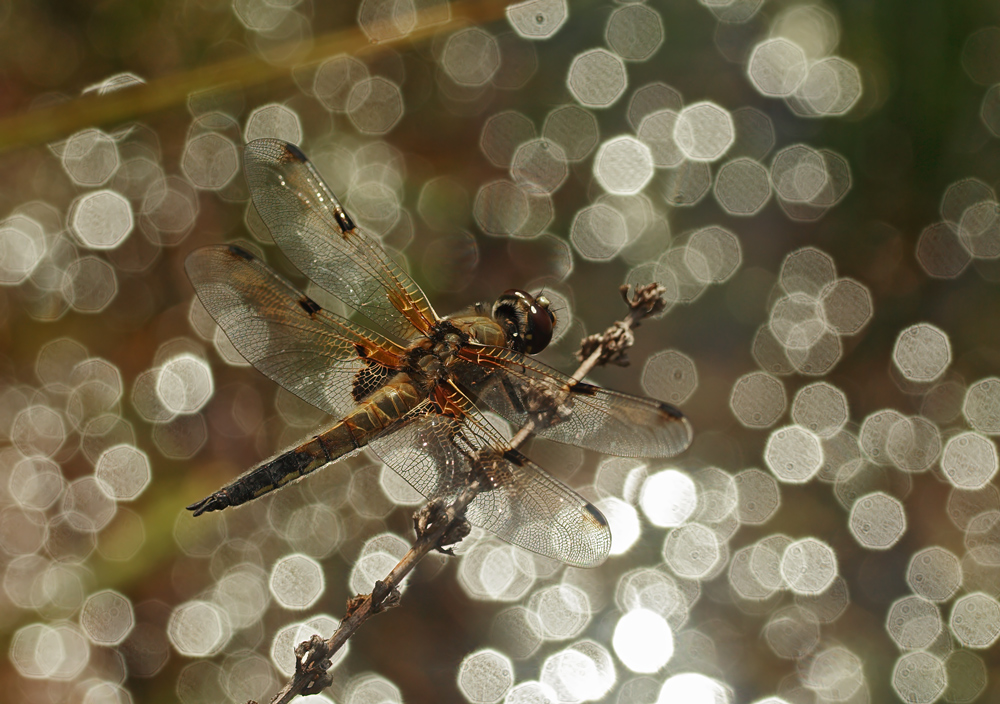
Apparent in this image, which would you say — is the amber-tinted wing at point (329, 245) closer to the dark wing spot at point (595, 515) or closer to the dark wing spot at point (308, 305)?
A: the dark wing spot at point (308, 305)

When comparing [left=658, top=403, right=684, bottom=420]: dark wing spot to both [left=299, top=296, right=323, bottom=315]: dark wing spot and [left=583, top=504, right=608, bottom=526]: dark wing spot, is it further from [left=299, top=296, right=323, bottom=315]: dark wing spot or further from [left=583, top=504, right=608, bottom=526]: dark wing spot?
[left=299, top=296, right=323, bottom=315]: dark wing spot

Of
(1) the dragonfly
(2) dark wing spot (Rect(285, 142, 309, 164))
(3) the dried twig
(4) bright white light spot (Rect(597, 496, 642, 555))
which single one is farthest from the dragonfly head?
(4) bright white light spot (Rect(597, 496, 642, 555))

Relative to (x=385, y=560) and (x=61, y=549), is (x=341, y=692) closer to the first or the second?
(x=385, y=560)

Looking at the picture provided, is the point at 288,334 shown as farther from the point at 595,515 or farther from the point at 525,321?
the point at 595,515

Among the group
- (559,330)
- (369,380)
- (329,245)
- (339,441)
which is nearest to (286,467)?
(339,441)

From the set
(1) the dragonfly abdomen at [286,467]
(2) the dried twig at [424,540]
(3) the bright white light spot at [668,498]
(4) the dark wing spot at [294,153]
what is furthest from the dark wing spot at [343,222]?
Answer: (3) the bright white light spot at [668,498]

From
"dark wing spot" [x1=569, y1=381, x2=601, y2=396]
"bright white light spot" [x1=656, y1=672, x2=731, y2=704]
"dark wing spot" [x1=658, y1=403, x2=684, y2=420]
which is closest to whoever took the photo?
"dark wing spot" [x1=658, y1=403, x2=684, y2=420]

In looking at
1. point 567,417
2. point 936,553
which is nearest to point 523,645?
point 567,417
